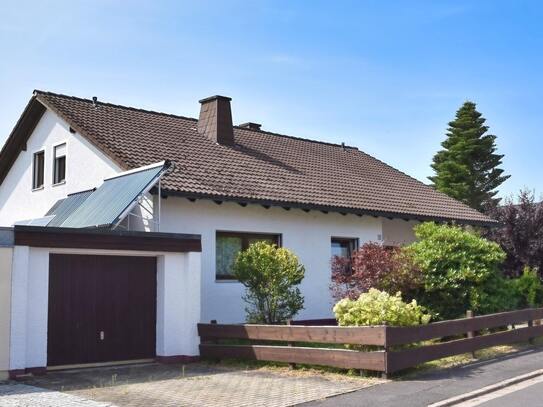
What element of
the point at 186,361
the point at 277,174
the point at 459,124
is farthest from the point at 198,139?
the point at 459,124

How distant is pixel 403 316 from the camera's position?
11867 mm

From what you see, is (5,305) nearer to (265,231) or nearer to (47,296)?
(47,296)

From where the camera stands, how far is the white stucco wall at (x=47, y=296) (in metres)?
11.6

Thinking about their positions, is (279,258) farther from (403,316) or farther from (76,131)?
(76,131)

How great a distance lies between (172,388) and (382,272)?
5760mm

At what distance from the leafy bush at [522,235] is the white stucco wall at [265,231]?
4351 millimetres

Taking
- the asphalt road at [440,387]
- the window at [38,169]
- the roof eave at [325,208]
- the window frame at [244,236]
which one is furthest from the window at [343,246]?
the window at [38,169]

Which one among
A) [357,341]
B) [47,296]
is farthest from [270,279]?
[47,296]

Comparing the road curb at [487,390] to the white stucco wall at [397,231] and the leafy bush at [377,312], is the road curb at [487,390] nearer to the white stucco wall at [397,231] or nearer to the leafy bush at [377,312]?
the leafy bush at [377,312]

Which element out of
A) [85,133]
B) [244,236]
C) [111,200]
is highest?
[85,133]

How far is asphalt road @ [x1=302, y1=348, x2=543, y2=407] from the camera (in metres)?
9.27

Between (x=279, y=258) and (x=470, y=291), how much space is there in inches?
170

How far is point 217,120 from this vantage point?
21625 millimetres

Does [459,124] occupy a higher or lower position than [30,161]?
higher
